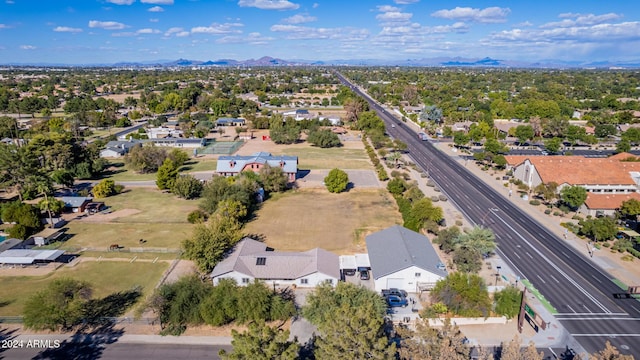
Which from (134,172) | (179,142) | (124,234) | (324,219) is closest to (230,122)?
(179,142)

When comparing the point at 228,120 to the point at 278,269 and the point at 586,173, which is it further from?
the point at 586,173

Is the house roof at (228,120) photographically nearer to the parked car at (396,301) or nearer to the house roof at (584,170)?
the house roof at (584,170)

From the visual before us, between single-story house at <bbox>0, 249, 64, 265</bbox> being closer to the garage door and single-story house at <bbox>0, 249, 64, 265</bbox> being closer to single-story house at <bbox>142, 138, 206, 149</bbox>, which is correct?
the garage door

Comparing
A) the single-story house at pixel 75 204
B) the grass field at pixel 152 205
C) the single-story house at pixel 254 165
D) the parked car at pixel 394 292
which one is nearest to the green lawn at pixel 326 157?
the single-story house at pixel 254 165

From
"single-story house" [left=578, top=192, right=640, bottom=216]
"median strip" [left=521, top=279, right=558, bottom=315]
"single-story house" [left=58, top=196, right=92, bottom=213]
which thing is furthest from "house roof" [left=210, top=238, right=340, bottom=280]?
"single-story house" [left=578, top=192, right=640, bottom=216]

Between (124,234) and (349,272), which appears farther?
(124,234)

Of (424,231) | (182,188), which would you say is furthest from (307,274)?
(182,188)

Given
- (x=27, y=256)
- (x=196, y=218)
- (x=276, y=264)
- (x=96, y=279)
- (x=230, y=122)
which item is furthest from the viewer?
(x=230, y=122)
